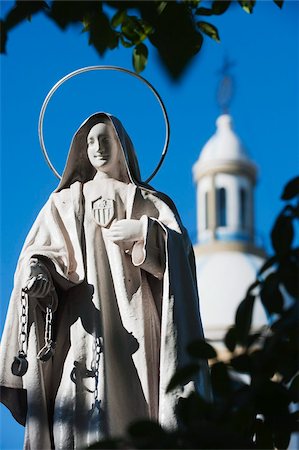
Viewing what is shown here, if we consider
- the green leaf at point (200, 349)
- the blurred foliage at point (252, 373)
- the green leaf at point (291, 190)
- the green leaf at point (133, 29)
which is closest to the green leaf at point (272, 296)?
the blurred foliage at point (252, 373)

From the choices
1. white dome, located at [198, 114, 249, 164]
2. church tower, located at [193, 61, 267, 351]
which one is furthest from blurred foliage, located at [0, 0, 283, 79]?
white dome, located at [198, 114, 249, 164]

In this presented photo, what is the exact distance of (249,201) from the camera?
8506 cm

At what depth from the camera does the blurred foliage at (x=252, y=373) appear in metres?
7.82

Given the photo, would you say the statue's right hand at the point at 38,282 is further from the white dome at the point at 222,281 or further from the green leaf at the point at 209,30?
the white dome at the point at 222,281

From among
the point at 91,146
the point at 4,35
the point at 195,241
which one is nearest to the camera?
the point at 4,35

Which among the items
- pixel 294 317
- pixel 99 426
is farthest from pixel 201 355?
pixel 99 426

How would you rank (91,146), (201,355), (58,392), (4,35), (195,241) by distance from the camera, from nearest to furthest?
1. (201,355)
2. (4,35)
3. (58,392)
4. (91,146)
5. (195,241)

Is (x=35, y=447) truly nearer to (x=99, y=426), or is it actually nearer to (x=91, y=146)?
(x=99, y=426)

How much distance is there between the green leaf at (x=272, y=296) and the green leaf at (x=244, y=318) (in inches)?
12.1

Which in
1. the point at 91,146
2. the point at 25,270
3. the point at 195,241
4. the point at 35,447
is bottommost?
the point at 35,447

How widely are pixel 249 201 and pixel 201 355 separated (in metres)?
77.1

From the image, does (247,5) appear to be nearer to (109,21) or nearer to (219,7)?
(219,7)

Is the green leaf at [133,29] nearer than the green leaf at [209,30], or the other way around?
the green leaf at [209,30]

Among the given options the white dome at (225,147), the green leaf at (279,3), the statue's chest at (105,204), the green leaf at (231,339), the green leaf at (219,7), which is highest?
the white dome at (225,147)
